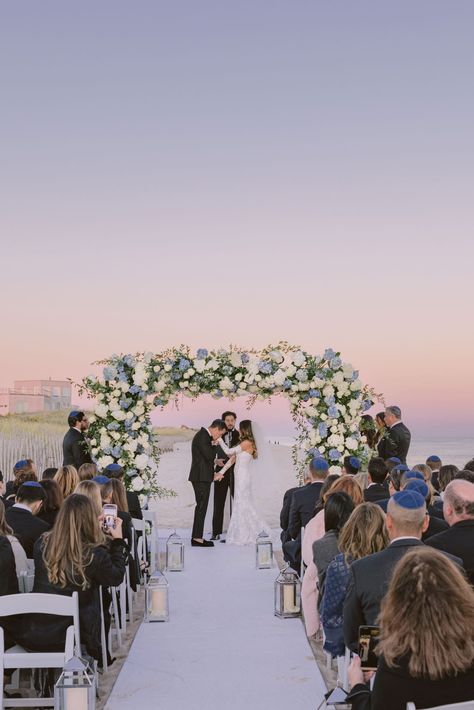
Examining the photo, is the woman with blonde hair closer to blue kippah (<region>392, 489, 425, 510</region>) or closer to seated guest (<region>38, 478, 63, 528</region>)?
seated guest (<region>38, 478, 63, 528</region>)

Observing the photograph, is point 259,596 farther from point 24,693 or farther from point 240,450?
point 240,450

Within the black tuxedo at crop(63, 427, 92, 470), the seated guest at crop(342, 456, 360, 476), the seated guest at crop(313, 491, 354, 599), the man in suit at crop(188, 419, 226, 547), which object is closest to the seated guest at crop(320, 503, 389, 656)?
the seated guest at crop(313, 491, 354, 599)

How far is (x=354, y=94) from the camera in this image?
1717 cm

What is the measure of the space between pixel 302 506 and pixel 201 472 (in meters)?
4.48

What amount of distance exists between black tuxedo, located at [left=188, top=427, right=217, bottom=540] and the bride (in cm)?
53

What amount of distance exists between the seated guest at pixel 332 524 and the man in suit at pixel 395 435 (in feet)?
18.4

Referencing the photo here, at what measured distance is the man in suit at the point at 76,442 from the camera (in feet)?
40.1

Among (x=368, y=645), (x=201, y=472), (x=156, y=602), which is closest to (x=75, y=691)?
(x=368, y=645)

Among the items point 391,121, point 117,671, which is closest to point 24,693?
point 117,671

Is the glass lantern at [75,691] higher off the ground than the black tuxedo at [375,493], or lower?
lower

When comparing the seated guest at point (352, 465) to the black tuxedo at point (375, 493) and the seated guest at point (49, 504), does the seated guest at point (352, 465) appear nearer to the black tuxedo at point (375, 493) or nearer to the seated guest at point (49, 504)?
the black tuxedo at point (375, 493)

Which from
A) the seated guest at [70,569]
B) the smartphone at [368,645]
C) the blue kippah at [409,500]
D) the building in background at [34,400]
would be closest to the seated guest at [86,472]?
the seated guest at [70,569]

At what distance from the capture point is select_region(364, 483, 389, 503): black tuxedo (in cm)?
803

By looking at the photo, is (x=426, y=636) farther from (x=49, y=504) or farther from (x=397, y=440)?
(x=397, y=440)
